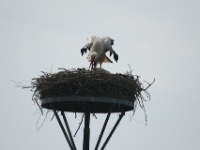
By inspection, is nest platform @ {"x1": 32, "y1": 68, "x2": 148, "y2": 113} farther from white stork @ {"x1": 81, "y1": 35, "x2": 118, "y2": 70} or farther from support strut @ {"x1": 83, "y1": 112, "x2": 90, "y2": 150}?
white stork @ {"x1": 81, "y1": 35, "x2": 118, "y2": 70}

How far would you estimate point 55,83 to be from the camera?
40.2 feet

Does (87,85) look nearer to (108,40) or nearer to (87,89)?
(87,89)

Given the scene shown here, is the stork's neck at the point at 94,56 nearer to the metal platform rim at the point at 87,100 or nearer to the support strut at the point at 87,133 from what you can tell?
the support strut at the point at 87,133

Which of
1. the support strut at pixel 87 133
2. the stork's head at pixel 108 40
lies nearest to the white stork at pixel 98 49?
the stork's head at pixel 108 40

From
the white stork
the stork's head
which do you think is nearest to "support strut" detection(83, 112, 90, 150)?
the white stork

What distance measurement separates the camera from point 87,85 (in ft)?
39.5

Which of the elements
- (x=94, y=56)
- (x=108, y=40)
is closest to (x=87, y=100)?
(x=94, y=56)

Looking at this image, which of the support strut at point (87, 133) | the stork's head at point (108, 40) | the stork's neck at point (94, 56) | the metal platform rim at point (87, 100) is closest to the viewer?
the metal platform rim at point (87, 100)

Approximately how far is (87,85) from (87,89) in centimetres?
9

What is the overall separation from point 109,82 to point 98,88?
0.88 feet

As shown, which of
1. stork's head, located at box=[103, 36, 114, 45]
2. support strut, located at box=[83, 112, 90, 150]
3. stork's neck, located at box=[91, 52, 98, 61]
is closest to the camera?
support strut, located at box=[83, 112, 90, 150]

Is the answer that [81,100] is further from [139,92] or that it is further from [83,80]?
[139,92]

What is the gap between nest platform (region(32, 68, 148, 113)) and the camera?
12.0 m

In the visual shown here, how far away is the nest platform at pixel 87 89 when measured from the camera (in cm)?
1201
